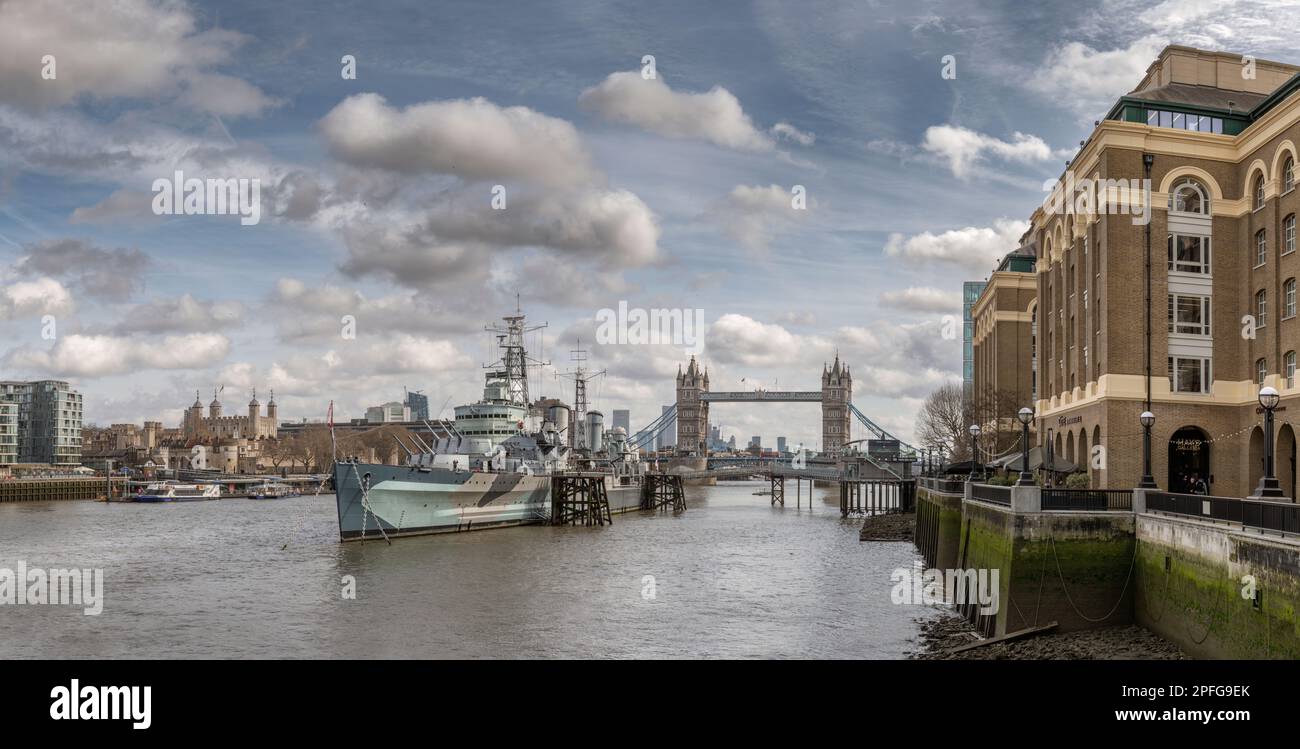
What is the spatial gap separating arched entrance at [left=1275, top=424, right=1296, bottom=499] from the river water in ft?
39.5

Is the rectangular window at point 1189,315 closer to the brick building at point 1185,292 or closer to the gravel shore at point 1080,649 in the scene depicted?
the brick building at point 1185,292

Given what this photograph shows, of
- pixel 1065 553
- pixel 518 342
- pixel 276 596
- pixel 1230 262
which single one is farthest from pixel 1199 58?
pixel 518 342

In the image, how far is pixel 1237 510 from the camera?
18.3 metres

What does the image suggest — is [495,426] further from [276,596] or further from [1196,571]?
[1196,571]

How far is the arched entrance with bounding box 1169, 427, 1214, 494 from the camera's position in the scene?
35119mm

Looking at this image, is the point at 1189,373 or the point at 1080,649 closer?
the point at 1080,649

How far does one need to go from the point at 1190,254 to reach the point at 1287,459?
299 inches

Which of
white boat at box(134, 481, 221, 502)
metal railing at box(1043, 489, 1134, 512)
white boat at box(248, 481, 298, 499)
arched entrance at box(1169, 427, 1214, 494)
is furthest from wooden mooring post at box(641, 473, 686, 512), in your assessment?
metal railing at box(1043, 489, 1134, 512)

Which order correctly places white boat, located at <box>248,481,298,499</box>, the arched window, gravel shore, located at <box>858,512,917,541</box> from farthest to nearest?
white boat, located at <box>248,481,298,499</box> → gravel shore, located at <box>858,512,917,541</box> → the arched window

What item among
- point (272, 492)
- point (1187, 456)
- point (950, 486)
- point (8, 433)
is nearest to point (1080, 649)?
point (1187, 456)

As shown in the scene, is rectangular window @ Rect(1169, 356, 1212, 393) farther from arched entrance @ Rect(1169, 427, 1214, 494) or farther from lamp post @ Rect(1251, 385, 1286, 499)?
lamp post @ Rect(1251, 385, 1286, 499)

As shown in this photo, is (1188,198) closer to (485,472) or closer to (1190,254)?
(1190,254)

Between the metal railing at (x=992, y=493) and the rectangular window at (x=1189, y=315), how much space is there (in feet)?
34.3

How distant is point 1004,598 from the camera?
78.2 feet
